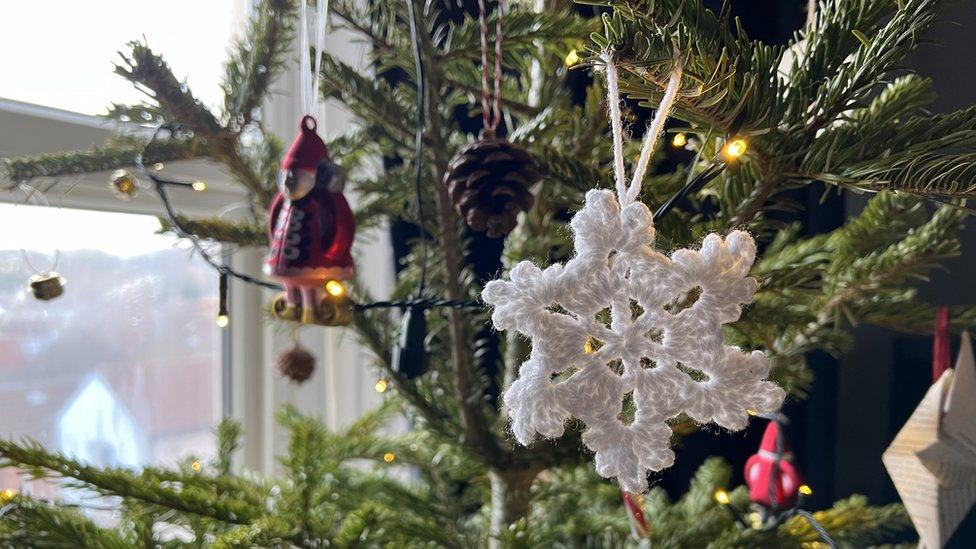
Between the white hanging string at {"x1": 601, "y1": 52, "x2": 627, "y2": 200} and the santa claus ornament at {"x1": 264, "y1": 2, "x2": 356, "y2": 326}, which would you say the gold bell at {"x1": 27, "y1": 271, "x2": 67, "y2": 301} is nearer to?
the santa claus ornament at {"x1": 264, "y1": 2, "x2": 356, "y2": 326}

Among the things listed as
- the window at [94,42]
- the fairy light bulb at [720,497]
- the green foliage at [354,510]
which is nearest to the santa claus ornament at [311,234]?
the green foliage at [354,510]

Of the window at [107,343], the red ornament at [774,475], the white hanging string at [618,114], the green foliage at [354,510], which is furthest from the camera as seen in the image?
the window at [107,343]

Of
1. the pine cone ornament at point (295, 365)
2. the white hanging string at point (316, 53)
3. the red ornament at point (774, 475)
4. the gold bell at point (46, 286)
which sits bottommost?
the red ornament at point (774, 475)

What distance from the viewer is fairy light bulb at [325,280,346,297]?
46cm

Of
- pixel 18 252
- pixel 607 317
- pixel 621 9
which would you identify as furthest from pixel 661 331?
pixel 18 252

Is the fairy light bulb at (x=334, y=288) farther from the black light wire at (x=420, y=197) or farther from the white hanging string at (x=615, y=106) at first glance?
the white hanging string at (x=615, y=106)

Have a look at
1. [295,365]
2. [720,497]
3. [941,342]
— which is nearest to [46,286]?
[295,365]

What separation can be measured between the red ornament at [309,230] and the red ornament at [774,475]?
0.36 metres

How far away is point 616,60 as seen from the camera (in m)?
0.29

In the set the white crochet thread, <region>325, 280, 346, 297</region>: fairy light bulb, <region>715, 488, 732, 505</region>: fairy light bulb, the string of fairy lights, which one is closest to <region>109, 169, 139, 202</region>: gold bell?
the string of fairy lights

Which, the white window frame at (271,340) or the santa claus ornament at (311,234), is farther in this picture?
the white window frame at (271,340)

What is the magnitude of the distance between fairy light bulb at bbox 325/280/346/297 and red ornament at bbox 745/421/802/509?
1.16 ft

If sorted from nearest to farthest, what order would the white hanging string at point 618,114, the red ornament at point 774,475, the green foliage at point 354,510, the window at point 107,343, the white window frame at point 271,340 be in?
the white hanging string at point 618,114 < the green foliage at point 354,510 < the red ornament at point 774,475 < the window at point 107,343 < the white window frame at point 271,340

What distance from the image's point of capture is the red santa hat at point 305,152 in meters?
0.45
